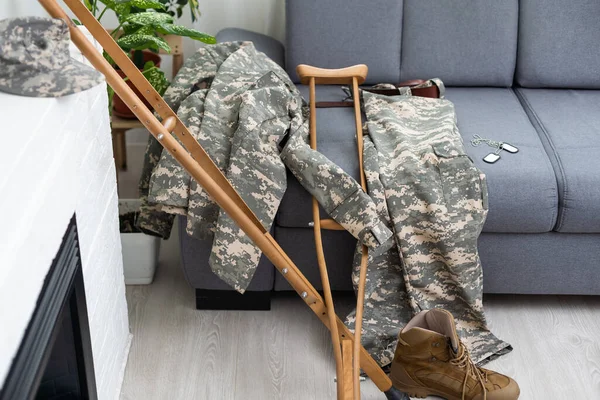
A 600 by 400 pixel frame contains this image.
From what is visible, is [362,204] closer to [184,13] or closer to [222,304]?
[222,304]

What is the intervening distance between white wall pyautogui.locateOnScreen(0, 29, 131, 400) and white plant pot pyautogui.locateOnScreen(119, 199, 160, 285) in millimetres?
263

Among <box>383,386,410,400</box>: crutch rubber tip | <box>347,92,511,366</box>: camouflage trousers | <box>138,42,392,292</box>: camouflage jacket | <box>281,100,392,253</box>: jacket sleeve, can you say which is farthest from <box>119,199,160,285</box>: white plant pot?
<box>383,386,410,400</box>: crutch rubber tip

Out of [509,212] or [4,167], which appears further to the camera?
[509,212]

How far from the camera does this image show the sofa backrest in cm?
267

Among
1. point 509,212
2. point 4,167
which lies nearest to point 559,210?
point 509,212

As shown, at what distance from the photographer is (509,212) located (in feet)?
7.11

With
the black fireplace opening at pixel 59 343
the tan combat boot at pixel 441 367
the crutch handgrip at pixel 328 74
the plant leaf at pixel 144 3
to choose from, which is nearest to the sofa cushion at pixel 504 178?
the crutch handgrip at pixel 328 74

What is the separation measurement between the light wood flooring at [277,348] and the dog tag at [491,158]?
47 centimetres

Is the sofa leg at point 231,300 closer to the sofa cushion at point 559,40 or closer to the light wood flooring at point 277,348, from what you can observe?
the light wood flooring at point 277,348

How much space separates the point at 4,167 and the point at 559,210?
157 centimetres

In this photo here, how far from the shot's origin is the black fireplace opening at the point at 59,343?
1.16m

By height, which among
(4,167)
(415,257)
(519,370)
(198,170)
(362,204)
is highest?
(4,167)

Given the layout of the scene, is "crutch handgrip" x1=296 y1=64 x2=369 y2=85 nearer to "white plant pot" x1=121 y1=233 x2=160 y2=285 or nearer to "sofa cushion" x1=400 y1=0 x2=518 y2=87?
"sofa cushion" x1=400 y1=0 x2=518 y2=87

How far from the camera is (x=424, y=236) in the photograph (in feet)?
7.01
